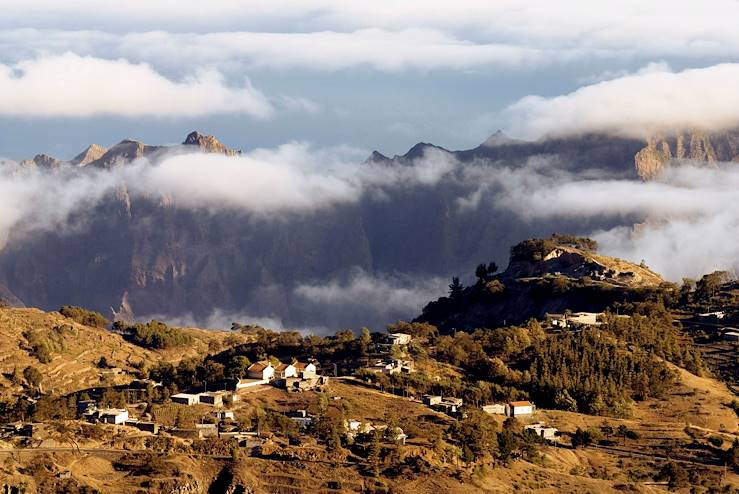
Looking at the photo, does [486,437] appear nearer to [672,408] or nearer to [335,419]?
[335,419]

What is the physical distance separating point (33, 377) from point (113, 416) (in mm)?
40894

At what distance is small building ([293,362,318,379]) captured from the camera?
159 m

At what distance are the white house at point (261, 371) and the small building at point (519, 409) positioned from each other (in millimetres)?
22732

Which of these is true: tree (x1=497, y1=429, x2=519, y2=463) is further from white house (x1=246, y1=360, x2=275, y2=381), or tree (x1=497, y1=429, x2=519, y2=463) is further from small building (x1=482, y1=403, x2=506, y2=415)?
white house (x1=246, y1=360, x2=275, y2=381)

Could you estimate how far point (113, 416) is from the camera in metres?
138

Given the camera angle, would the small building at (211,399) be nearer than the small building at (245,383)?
Yes

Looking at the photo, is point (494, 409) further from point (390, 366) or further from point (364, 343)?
point (364, 343)

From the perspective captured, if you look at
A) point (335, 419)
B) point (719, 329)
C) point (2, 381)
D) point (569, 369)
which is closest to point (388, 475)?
point (335, 419)

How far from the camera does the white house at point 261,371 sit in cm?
15975

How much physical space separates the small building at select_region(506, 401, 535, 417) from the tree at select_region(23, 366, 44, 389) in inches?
2015

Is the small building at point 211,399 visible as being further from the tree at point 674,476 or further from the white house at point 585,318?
the white house at point 585,318

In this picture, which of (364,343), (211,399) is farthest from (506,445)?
(364,343)

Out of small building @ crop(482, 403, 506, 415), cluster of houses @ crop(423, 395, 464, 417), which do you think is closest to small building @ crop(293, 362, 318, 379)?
cluster of houses @ crop(423, 395, 464, 417)

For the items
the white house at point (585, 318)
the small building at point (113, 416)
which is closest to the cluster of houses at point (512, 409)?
the small building at point (113, 416)
